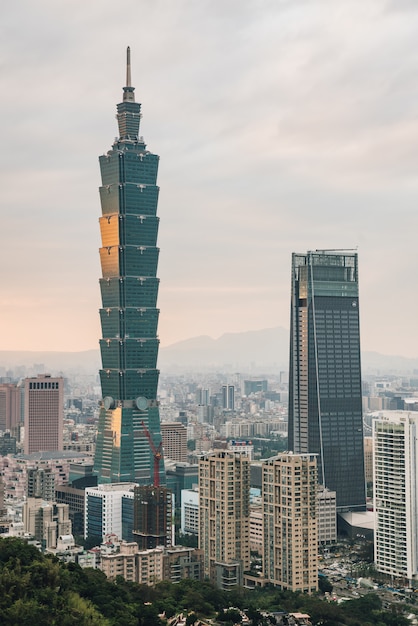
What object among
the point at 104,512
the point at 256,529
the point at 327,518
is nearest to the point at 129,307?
the point at 104,512

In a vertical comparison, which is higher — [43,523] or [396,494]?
[396,494]

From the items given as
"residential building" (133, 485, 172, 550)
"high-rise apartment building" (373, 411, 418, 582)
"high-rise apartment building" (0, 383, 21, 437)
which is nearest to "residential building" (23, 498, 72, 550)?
"residential building" (133, 485, 172, 550)

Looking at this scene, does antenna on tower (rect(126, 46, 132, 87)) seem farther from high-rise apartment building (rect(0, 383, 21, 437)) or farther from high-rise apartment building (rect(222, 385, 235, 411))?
high-rise apartment building (rect(222, 385, 235, 411))

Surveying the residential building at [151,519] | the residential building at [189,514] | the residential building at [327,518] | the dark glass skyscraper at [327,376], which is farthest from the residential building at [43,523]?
the dark glass skyscraper at [327,376]

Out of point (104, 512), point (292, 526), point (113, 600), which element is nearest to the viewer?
point (113, 600)

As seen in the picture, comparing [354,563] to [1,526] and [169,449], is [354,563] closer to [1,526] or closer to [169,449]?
[1,526]

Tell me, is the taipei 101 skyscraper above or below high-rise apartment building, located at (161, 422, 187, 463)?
above

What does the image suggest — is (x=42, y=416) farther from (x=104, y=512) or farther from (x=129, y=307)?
(x=104, y=512)
